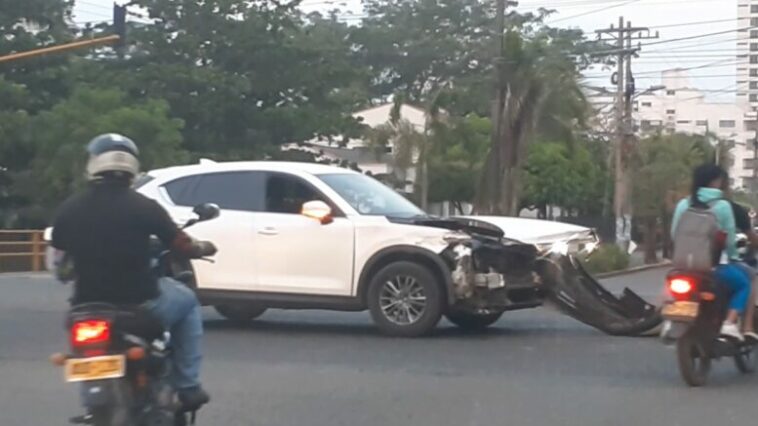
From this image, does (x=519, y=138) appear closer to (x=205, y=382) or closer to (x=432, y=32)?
(x=205, y=382)

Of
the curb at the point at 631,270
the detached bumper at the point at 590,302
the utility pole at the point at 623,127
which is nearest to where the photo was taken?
the detached bumper at the point at 590,302

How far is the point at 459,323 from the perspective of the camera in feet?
52.8

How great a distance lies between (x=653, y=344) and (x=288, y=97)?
43146 millimetres

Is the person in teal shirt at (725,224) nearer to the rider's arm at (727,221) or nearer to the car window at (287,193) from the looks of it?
the rider's arm at (727,221)

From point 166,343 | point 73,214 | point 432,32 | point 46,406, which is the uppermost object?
point 432,32

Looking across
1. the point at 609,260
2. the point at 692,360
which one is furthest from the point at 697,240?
the point at 609,260

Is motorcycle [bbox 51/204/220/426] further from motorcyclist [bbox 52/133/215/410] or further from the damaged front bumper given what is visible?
the damaged front bumper

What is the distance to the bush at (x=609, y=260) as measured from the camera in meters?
39.4

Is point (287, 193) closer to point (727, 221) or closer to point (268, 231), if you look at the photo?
point (268, 231)

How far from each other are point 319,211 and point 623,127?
41258mm

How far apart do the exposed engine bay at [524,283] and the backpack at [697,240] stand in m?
3.13

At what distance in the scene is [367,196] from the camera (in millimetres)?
15656

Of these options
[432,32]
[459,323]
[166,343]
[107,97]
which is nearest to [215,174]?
[459,323]

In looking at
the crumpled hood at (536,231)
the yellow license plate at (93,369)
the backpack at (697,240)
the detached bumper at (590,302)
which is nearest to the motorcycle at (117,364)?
the yellow license plate at (93,369)
